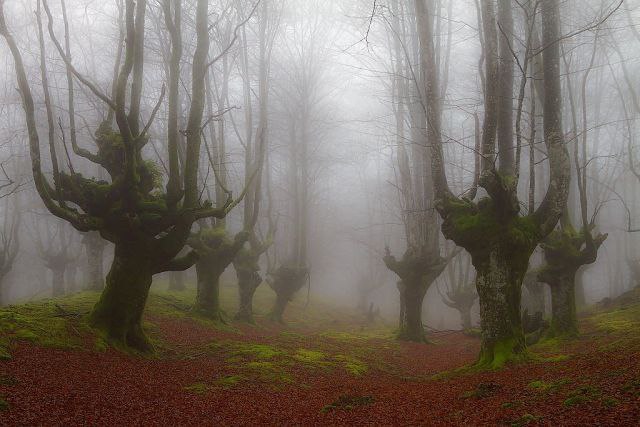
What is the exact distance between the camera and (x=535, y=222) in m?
7.84

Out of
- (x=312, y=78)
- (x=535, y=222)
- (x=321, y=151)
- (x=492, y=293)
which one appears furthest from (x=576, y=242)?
(x=321, y=151)

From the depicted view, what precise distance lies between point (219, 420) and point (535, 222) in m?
6.64

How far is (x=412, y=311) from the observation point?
14828 millimetres

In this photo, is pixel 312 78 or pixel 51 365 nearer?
pixel 51 365

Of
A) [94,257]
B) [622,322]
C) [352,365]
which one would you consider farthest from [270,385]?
[94,257]

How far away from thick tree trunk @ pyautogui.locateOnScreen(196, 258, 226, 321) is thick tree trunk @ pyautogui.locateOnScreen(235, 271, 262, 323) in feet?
8.42

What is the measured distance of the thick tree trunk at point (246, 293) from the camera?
1591cm

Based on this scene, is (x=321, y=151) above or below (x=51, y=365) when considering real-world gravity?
above

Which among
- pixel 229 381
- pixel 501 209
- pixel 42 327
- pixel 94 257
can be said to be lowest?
pixel 229 381

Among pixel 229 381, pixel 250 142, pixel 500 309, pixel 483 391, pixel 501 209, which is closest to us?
pixel 483 391

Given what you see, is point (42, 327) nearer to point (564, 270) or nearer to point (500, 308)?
point (500, 308)

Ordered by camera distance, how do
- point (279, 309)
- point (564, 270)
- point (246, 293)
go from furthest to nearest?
1. point (279, 309)
2. point (246, 293)
3. point (564, 270)

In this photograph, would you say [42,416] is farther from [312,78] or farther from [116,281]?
[312,78]

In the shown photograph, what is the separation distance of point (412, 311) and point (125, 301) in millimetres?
10339
